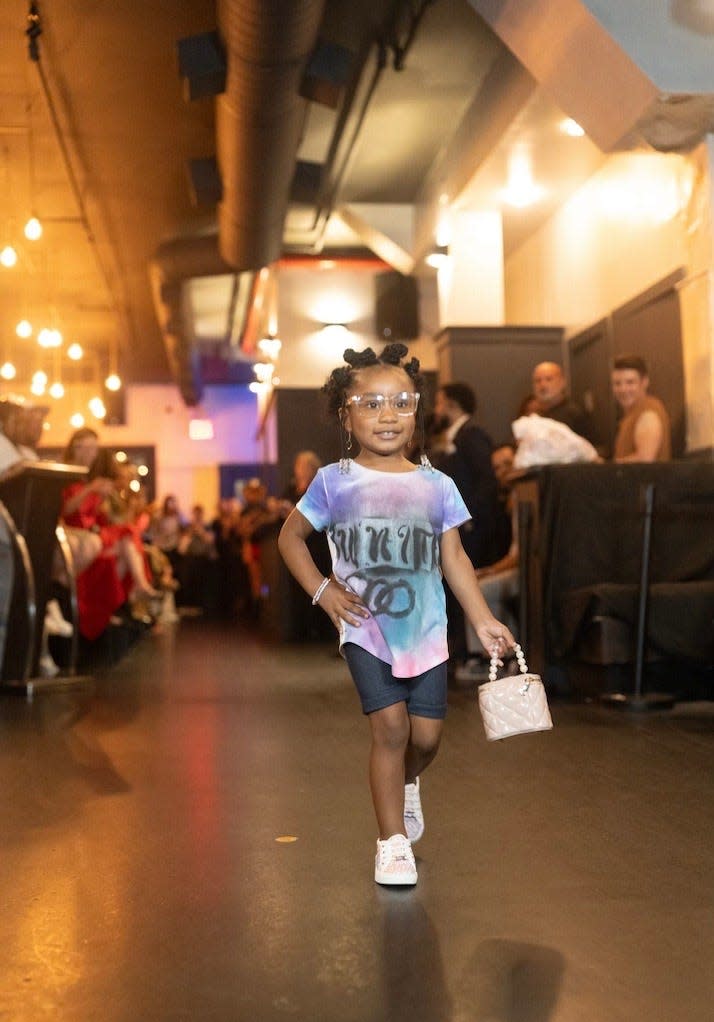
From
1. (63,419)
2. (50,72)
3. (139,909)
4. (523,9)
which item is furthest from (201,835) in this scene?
(63,419)

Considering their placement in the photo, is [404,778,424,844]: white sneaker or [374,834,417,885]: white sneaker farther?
[404,778,424,844]: white sneaker

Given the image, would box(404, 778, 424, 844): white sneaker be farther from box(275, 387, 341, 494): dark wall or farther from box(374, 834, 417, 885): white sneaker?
box(275, 387, 341, 494): dark wall

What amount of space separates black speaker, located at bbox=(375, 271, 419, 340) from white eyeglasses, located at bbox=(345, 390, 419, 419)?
1119cm

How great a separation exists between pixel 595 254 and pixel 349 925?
326 inches

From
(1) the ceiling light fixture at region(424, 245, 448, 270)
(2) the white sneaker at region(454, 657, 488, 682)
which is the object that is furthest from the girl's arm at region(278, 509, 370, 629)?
(1) the ceiling light fixture at region(424, 245, 448, 270)

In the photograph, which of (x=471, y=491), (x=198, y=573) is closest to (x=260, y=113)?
(x=471, y=491)

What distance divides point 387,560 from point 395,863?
0.58 meters

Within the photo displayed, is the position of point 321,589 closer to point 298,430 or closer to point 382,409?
point 382,409

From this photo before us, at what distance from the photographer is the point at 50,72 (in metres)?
10.2

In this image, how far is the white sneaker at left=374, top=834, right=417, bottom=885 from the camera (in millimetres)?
2520

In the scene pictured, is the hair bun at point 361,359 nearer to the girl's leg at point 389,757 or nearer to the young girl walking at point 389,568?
the young girl walking at point 389,568

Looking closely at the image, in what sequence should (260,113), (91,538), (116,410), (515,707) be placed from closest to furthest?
1. (515,707)
2. (260,113)
3. (91,538)
4. (116,410)

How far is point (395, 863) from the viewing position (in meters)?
2.53

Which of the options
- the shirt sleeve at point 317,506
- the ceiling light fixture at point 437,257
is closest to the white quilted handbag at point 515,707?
the shirt sleeve at point 317,506
